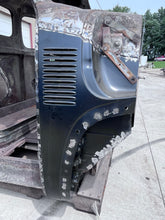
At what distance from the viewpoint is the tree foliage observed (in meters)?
44.5

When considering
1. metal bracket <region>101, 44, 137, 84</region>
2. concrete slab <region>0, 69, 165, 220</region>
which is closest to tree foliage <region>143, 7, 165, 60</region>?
concrete slab <region>0, 69, 165, 220</region>

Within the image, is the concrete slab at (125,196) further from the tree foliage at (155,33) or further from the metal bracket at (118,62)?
the tree foliage at (155,33)

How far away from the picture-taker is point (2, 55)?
8.96ft

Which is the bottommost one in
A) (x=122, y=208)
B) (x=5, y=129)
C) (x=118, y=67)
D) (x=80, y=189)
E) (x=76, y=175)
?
(x=122, y=208)

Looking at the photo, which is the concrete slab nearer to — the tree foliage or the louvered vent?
the louvered vent

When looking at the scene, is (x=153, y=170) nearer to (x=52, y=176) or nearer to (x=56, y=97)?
(x=52, y=176)

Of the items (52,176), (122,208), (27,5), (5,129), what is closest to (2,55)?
(27,5)

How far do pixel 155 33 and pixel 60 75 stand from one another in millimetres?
51436

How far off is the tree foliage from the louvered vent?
5019 cm

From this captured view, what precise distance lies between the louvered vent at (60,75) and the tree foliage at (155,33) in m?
50.2

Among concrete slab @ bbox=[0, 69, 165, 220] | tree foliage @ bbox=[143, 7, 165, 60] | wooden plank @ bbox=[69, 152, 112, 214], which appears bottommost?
concrete slab @ bbox=[0, 69, 165, 220]

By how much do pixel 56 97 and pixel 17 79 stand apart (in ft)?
7.04

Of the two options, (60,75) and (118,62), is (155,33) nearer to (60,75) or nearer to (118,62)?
(118,62)

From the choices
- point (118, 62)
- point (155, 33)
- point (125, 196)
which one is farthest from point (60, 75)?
point (155, 33)
